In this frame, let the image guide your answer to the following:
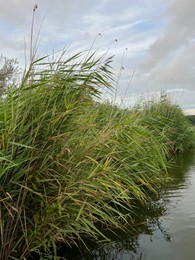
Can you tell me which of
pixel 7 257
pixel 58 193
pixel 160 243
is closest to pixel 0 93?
pixel 58 193

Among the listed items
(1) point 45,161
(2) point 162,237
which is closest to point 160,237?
(2) point 162,237

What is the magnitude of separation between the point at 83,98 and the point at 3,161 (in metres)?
1.09

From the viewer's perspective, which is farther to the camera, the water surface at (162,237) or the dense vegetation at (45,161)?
the water surface at (162,237)

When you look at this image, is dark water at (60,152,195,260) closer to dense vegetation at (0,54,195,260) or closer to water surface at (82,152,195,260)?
water surface at (82,152,195,260)

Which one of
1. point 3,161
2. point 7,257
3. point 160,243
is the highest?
point 3,161

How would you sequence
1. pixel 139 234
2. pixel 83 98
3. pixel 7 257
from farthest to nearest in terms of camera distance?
pixel 139 234 < pixel 83 98 < pixel 7 257

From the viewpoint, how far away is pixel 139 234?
3.97 m

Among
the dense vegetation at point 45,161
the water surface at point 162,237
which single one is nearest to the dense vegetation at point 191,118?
the water surface at point 162,237

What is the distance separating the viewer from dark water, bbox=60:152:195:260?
337 cm

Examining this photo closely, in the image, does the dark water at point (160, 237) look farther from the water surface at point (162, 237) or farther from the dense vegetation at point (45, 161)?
the dense vegetation at point (45, 161)

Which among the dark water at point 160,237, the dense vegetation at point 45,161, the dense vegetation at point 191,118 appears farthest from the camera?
the dense vegetation at point 191,118

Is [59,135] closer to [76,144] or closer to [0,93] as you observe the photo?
[76,144]

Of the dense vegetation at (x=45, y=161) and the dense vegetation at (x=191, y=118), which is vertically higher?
the dense vegetation at (x=191, y=118)

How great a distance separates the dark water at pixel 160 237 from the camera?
11.1 feet
